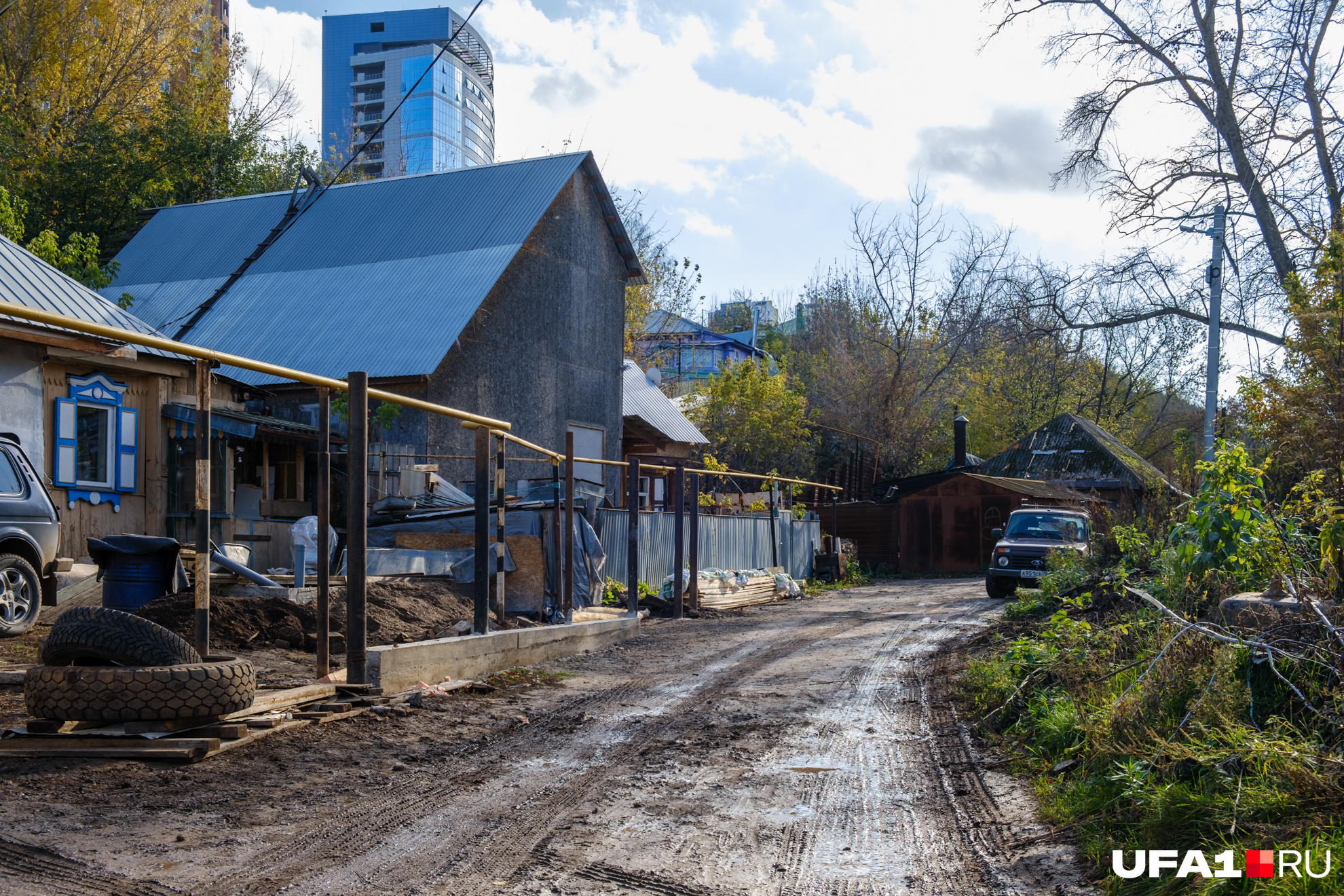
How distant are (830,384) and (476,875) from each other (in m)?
42.6

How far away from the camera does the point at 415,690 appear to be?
24.7 ft

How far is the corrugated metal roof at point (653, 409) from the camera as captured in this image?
98.6 feet

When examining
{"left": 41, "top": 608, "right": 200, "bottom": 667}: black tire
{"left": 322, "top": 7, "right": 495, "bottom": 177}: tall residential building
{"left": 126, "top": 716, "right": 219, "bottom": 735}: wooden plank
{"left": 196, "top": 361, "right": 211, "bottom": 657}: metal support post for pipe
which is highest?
{"left": 322, "top": 7, "right": 495, "bottom": 177}: tall residential building

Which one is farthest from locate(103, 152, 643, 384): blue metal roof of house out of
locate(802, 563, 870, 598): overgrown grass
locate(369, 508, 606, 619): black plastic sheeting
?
locate(802, 563, 870, 598): overgrown grass

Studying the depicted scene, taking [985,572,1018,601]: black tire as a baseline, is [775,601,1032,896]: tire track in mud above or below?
above

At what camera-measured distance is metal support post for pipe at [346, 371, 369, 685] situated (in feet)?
23.9

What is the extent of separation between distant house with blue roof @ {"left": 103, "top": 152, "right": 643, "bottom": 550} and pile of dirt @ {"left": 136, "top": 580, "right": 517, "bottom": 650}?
7224 millimetres

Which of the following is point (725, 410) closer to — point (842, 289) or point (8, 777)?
point (842, 289)

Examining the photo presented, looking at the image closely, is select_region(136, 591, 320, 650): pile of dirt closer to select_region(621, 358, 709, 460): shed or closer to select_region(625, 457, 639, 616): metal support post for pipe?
select_region(625, 457, 639, 616): metal support post for pipe

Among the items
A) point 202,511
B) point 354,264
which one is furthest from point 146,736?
point 354,264

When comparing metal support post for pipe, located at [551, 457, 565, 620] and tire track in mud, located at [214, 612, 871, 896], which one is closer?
tire track in mud, located at [214, 612, 871, 896]

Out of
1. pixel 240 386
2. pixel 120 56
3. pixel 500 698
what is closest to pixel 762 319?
pixel 120 56

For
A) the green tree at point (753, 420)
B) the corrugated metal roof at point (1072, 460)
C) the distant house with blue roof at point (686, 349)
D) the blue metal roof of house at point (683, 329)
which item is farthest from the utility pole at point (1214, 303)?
the blue metal roof of house at point (683, 329)

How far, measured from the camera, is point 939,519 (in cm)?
3142
